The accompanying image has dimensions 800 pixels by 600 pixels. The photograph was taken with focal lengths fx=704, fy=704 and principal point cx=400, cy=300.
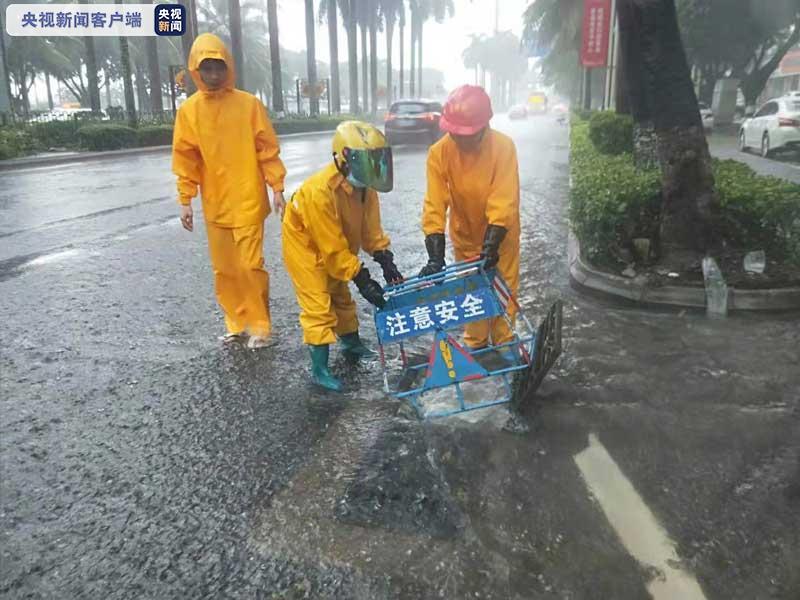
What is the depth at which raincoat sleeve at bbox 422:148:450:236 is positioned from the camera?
365 cm

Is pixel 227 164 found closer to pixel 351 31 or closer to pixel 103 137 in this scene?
pixel 103 137

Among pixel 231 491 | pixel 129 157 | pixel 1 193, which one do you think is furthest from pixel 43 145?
pixel 231 491

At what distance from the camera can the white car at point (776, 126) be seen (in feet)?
49.8

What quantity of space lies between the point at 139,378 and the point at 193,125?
1452mm

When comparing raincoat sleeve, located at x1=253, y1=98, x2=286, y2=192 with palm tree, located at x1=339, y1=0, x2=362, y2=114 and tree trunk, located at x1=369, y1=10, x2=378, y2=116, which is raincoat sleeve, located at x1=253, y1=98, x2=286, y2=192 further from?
tree trunk, located at x1=369, y1=10, x2=378, y2=116

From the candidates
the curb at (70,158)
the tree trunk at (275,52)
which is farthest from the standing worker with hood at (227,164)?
the tree trunk at (275,52)

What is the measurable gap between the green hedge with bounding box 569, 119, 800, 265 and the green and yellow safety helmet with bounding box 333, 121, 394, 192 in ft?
7.74

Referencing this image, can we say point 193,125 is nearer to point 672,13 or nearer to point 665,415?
point 665,415

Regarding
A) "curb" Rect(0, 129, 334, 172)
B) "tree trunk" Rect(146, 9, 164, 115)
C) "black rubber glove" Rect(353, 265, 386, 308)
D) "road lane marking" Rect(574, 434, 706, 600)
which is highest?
"tree trunk" Rect(146, 9, 164, 115)

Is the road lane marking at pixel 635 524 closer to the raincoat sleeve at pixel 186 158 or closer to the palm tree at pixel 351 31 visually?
the raincoat sleeve at pixel 186 158

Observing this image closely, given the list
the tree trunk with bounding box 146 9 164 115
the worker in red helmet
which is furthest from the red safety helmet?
the tree trunk with bounding box 146 9 164 115

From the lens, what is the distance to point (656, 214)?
5.39 meters

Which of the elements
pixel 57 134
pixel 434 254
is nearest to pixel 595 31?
pixel 57 134

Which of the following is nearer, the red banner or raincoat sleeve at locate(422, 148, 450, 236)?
raincoat sleeve at locate(422, 148, 450, 236)
